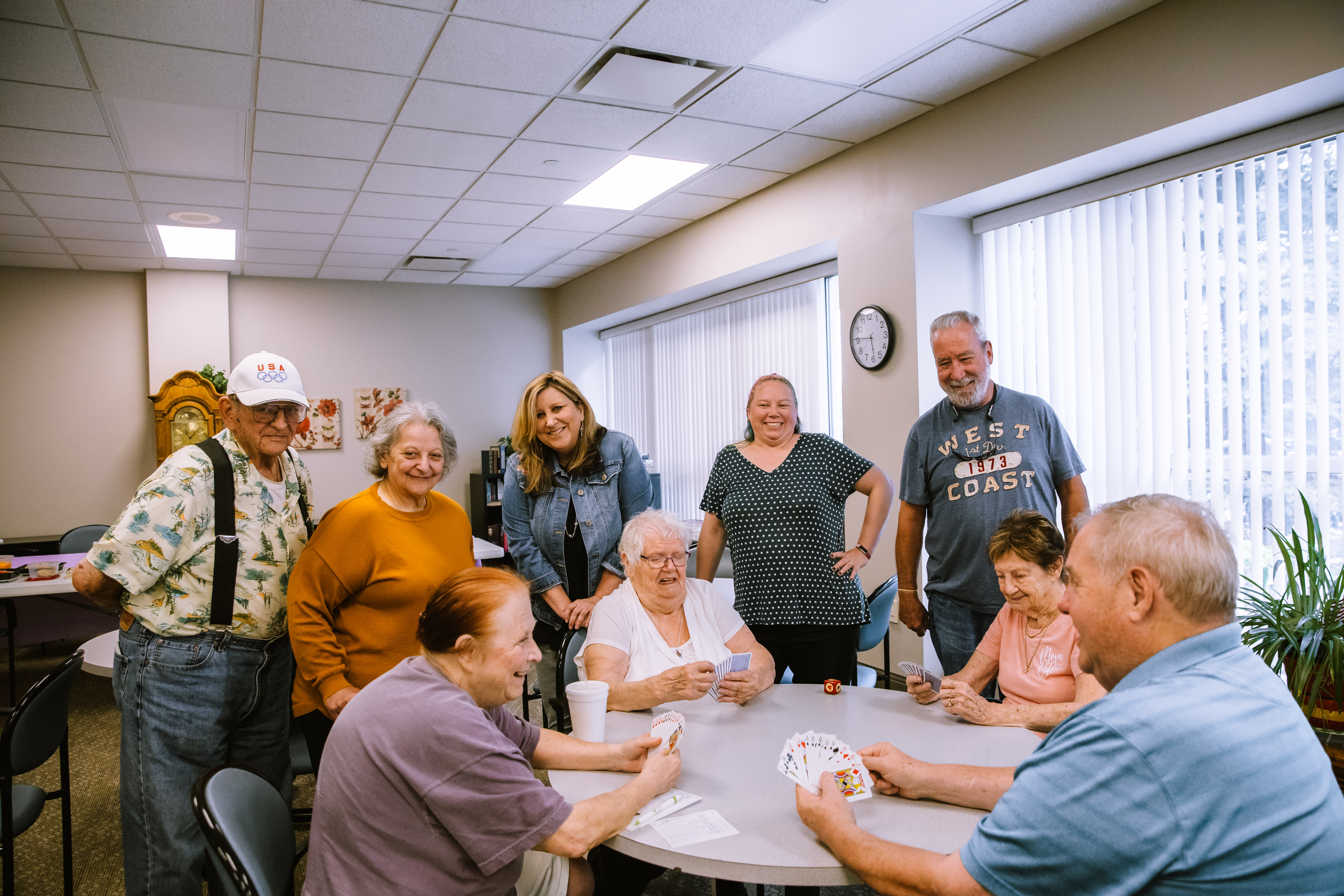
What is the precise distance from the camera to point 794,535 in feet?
8.61

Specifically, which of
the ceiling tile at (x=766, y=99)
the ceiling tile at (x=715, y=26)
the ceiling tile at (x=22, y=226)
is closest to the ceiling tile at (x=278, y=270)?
the ceiling tile at (x=22, y=226)

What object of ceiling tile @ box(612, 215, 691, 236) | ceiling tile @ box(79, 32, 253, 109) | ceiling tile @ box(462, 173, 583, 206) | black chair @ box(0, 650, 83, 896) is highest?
ceiling tile @ box(612, 215, 691, 236)

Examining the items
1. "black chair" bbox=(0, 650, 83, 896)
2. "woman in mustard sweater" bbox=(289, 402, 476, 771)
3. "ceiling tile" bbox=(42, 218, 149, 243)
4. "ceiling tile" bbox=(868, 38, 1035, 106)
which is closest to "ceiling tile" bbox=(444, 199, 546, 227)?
"ceiling tile" bbox=(42, 218, 149, 243)

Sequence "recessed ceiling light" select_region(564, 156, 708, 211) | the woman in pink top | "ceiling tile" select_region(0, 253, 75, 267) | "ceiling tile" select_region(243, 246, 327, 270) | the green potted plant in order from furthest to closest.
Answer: "ceiling tile" select_region(243, 246, 327, 270) → "ceiling tile" select_region(0, 253, 75, 267) → "recessed ceiling light" select_region(564, 156, 708, 211) → the green potted plant → the woman in pink top

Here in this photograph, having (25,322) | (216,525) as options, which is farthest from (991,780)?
(25,322)

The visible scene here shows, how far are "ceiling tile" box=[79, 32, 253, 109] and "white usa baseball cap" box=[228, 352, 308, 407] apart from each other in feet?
5.94

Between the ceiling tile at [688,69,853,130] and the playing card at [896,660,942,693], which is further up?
the ceiling tile at [688,69,853,130]

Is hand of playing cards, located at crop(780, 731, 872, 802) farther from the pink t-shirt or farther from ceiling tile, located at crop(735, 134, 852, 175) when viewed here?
ceiling tile, located at crop(735, 134, 852, 175)

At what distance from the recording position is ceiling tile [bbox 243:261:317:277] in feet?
22.1

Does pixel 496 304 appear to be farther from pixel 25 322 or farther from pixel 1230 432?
pixel 1230 432

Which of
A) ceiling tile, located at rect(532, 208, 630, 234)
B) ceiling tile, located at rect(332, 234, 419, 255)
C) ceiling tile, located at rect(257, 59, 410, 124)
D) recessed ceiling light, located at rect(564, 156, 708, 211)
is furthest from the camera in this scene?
ceiling tile, located at rect(332, 234, 419, 255)

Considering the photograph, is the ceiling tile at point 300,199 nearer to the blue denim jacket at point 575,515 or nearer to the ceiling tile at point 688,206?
the ceiling tile at point 688,206

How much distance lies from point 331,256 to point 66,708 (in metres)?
4.88

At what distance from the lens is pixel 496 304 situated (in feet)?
Result: 26.9
